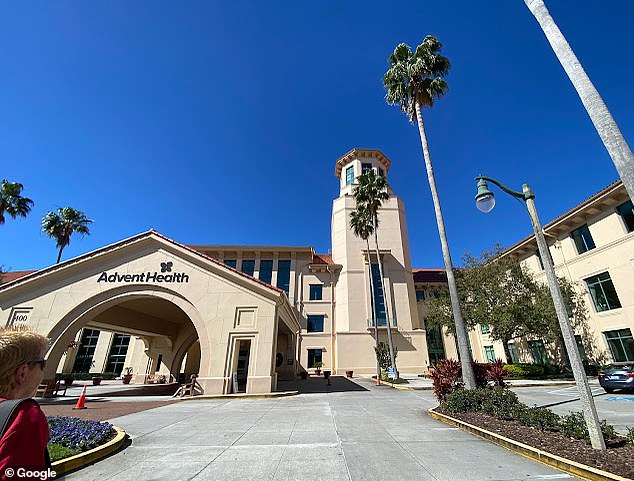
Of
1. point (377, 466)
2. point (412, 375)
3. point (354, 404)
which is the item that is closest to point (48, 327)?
point (354, 404)

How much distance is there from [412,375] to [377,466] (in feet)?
87.3

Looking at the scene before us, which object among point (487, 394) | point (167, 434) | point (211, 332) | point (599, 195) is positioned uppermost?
point (599, 195)

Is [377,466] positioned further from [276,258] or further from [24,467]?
[276,258]

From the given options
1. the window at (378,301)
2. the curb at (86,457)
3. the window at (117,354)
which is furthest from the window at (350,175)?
the curb at (86,457)

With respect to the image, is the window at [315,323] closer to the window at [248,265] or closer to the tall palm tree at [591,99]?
the window at [248,265]

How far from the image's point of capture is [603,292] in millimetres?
22000

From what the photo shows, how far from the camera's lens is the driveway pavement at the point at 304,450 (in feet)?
16.0

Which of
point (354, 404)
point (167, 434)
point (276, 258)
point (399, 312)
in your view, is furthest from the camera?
point (276, 258)

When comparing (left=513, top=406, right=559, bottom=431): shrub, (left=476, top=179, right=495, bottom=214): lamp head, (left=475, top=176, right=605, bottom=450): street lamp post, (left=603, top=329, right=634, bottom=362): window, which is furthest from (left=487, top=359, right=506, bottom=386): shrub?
(left=603, top=329, right=634, bottom=362): window

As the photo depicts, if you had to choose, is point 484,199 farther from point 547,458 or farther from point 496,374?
point 496,374

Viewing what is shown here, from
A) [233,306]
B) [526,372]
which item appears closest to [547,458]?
[233,306]

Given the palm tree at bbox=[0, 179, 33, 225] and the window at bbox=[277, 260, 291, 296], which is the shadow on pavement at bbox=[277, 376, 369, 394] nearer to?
the window at bbox=[277, 260, 291, 296]

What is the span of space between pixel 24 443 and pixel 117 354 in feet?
131

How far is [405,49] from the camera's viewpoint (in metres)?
16.1
